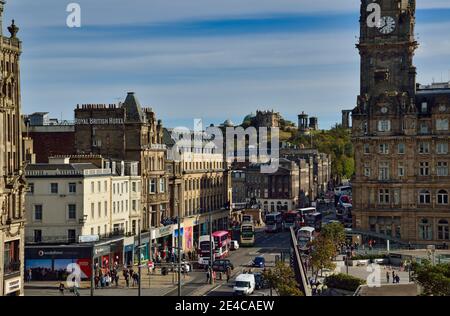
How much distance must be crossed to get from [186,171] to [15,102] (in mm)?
49825

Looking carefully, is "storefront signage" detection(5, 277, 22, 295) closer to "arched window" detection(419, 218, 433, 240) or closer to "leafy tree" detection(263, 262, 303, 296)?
"leafy tree" detection(263, 262, 303, 296)

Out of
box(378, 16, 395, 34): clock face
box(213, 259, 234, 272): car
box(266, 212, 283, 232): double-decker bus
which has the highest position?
box(378, 16, 395, 34): clock face

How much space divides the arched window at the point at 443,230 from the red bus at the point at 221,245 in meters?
24.5

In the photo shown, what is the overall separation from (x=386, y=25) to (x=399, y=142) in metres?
14.3

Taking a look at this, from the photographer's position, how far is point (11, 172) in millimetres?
61438

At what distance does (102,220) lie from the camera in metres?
84.4

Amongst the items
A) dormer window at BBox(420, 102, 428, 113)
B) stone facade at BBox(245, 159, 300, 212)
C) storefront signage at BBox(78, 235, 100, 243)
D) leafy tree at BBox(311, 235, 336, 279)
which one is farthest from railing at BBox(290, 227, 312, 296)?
stone facade at BBox(245, 159, 300, 212)

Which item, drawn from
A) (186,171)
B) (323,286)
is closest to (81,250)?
(323,286)

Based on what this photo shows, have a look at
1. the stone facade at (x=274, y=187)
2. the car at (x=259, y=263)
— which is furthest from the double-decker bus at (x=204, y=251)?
the stone facade at (x=274, y=187)

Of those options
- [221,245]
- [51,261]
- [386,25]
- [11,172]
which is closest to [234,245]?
[221,245]

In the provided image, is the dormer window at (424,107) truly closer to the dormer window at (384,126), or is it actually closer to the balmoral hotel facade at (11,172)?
the dormer window at (384,126)

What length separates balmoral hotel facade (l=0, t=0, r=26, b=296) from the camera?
60031 millimetres

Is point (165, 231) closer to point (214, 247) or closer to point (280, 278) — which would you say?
point (214, 247)
